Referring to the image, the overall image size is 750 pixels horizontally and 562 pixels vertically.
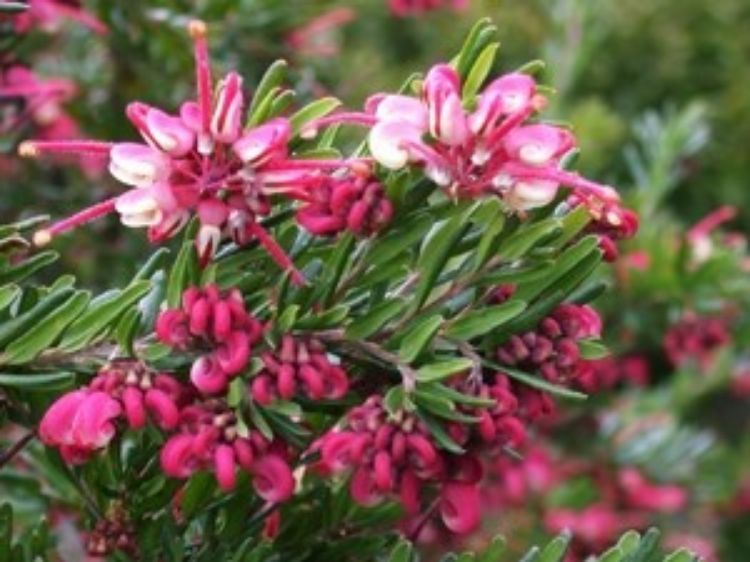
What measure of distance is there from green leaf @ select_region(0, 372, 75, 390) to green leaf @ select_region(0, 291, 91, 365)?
1 cm

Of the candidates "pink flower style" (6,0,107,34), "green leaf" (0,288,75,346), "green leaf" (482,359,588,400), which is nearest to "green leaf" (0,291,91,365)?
"green leaf" (0,288,75,346)

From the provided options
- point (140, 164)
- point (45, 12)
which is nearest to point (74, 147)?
point (140, 164)

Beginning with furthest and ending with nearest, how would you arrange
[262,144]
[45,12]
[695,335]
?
1. [695,335]
2. [45,12]
3. [262,144]

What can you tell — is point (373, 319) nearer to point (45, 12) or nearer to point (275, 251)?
point (275, 251)

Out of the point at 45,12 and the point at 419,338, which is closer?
the point at 419,338

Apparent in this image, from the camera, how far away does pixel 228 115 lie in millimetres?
717

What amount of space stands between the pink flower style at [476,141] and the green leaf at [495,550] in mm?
200

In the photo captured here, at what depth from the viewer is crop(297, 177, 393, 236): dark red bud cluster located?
2.39 feet

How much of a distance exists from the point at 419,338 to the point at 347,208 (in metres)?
0.07

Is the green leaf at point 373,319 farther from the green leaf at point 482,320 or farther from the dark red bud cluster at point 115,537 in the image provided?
the dark red bud cluster at point 115,537

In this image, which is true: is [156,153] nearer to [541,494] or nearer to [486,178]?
[486,178]

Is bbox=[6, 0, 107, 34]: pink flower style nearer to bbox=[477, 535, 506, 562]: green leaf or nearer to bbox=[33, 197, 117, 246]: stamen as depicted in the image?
bbox=[33, 197, 117, 246]: stamen

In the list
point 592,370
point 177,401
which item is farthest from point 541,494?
point 177,401

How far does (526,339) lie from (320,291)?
109 millimetres
